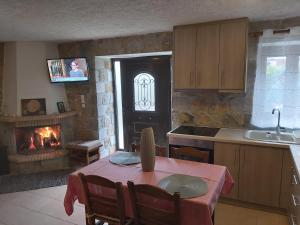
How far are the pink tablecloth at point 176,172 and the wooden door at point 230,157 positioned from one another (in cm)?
69

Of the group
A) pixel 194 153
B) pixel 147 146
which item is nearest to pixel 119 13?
pixel 147 146

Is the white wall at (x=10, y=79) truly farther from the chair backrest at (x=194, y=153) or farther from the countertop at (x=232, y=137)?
the chair backrest at (x=194, y=153)

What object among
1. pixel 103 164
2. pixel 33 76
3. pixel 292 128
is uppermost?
pixel 33 76

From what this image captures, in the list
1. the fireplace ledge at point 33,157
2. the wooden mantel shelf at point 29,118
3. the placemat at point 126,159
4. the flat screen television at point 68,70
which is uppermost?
the flat screen television at point 68,70

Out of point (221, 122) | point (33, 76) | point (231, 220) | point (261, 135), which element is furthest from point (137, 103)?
point (231, 220)

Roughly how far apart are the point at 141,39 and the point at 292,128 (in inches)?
95.2

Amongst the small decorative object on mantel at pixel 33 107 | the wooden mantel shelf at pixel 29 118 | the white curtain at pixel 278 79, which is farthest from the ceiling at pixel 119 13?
the wooden mantel shelf at pixel 29 118

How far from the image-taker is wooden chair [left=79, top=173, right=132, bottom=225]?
172 centimetres

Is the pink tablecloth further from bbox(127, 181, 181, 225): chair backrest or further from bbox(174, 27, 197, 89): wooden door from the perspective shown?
bbox(174, 27, 197, 89): wooden door

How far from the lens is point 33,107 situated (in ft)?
13.0

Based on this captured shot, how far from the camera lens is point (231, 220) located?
2.56 meters

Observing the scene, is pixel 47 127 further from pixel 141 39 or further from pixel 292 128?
pixel 292 128

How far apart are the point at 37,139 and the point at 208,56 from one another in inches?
125

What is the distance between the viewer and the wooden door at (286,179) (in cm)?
246
